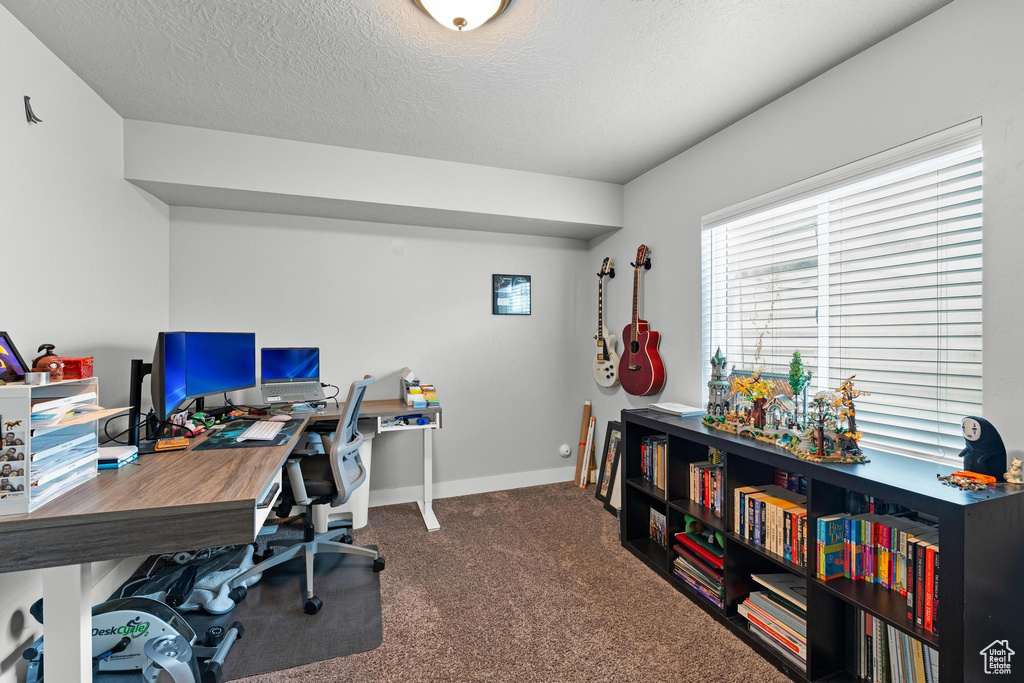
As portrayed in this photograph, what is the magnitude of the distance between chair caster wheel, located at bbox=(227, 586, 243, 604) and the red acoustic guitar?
8.39 ft

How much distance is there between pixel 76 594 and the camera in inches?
45.7

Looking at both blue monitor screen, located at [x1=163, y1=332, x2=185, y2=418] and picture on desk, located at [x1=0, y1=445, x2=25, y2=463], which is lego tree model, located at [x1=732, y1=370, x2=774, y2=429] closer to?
picture on desk, located at [x1=0, y1=445, x2=25, y2=463]

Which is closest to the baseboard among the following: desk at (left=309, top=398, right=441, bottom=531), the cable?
desk at (left=309, top=398, right=441, bottom=531)

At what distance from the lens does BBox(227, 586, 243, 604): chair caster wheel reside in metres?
2.14

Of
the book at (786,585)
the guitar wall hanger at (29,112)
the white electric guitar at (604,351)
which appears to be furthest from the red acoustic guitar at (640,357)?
the guitar wall hanger at (29,112)

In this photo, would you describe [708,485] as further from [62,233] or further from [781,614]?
[62,233]

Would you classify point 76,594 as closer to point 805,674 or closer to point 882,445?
point 805,674

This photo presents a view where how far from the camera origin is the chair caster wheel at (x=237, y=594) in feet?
7.01

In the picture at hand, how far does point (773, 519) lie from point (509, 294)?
2.49 meters

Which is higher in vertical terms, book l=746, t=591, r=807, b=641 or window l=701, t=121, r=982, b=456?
window l=701, t=121, r=982, b=456

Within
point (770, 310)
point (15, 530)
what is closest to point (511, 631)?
point (15, 530)

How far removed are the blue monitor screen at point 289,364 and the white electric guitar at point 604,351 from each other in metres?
2.15

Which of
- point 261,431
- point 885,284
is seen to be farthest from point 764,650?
point 261,431

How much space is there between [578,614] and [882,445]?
1497 millimetres
